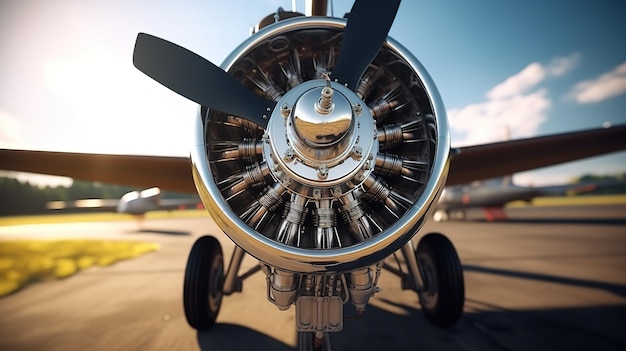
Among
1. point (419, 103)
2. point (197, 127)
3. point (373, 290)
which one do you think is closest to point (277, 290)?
point (373, 290)

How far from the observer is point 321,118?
1.60 m

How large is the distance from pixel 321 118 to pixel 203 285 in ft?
8.64

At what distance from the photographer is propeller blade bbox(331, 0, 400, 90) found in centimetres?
194

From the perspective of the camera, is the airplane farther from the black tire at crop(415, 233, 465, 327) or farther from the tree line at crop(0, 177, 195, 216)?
the tree line at crop(0, 177, 195, 216)

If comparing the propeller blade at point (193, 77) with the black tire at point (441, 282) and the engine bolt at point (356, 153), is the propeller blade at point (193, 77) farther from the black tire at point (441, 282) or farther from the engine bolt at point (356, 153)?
the black tire at point (441, 282)

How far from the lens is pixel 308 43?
7.51ft

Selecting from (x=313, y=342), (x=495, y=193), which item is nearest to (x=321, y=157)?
(x=313, y=342)

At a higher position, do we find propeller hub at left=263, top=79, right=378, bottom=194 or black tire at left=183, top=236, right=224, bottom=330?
propeller hub at left=263, top=79, right=378, bottom=194

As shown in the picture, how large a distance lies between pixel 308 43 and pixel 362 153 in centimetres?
109

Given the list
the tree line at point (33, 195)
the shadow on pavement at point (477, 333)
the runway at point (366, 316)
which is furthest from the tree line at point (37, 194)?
the shadow on pavement at point (477, 333)

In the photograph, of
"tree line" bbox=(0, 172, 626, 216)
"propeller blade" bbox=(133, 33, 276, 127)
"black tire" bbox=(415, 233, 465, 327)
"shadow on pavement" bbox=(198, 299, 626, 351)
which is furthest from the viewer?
"tree line" bbox=(0, 172, 626, 216)

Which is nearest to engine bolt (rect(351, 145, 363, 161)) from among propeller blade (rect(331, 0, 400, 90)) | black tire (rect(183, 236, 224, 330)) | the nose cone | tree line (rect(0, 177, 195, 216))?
the nose cone

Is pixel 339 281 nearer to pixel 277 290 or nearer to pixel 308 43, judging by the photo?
pixel 277 290

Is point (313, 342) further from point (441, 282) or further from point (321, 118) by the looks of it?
point (321, 118)
